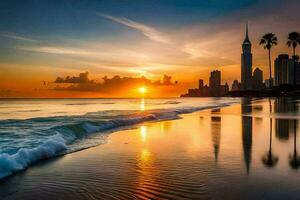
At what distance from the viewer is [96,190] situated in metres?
7.01

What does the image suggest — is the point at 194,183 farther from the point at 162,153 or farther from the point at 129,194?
the point at 162,153

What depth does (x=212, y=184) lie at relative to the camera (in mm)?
7277

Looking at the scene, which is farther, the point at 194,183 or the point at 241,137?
the point at 241,137

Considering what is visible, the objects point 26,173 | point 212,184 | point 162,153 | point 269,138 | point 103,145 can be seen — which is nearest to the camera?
point 212,184

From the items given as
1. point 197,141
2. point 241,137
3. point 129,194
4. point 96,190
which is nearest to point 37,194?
point 96,190

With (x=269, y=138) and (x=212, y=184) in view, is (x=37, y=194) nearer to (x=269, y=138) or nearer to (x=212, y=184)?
(x=212, y=184)

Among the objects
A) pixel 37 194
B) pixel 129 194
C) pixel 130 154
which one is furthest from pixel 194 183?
pixel 130 154

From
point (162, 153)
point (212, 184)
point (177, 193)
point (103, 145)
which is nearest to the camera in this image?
point (177, 193)

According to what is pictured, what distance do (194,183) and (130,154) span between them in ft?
14.8

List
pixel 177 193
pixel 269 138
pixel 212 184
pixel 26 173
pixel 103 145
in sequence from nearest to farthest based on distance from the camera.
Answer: pixel 177 193, pixel 212 184, pixel 26 173, pixel 103 145, pixel 269 138

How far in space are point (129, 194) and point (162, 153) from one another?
4.92 m

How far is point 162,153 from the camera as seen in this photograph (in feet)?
37.8

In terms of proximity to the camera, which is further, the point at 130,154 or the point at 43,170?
the point at 130,154

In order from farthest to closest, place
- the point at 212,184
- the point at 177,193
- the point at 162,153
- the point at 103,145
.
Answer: the point at 103,145
the point at 162,153
the point at 212,184
the point at 177,193
